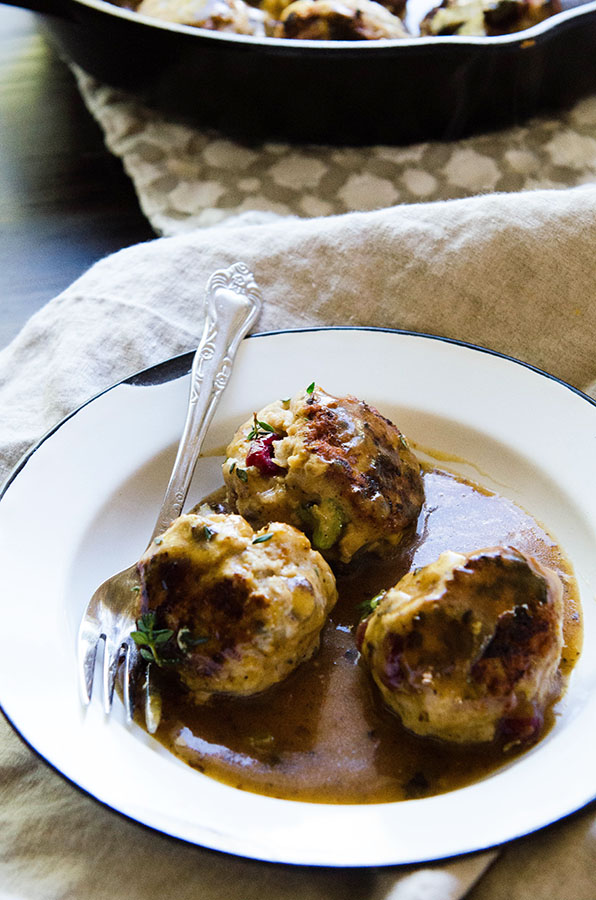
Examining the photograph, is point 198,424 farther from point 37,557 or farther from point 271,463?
point 37,557

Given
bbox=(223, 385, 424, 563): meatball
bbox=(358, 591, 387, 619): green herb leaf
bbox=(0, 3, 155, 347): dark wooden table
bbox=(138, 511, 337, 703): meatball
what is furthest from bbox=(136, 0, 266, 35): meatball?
bbox=(358, 591, 387, 619): green herb leaf

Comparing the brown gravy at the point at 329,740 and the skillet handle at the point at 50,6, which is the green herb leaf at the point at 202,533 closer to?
the brown gravy at the point at 329,740

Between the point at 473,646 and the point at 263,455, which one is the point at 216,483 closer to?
the point at 263,455

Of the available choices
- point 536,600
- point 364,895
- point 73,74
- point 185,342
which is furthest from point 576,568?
point 73,74

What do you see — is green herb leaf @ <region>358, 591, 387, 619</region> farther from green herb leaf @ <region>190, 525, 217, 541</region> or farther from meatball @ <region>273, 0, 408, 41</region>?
meatball @ <region>273, 0, 408, 41</region>

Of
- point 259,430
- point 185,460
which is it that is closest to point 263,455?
point 259,430

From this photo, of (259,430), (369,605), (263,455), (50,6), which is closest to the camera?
(369,605)
